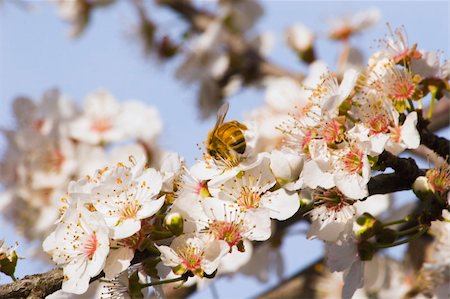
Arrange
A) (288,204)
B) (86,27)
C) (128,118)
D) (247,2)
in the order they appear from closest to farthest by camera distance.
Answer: (288,204), (128,118), (247,2), (86,27)

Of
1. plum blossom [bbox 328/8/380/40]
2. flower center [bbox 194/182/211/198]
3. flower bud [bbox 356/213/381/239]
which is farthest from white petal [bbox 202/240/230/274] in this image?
plum blossom [bbox 328/8/380/40]

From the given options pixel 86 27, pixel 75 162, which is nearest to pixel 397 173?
pixel 75 162

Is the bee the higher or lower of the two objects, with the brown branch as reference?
higher

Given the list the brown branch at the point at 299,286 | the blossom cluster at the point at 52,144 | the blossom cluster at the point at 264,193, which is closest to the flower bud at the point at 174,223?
the blossom cluster at the point at 264,193

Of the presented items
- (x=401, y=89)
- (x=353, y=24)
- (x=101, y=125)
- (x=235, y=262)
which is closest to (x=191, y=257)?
(x=401, y=89)

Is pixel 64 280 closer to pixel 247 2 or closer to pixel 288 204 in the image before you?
pixel 288 204

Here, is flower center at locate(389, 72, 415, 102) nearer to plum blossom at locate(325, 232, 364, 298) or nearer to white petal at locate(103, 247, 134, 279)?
plum blossom at locate(325, 232, 364, 298)
